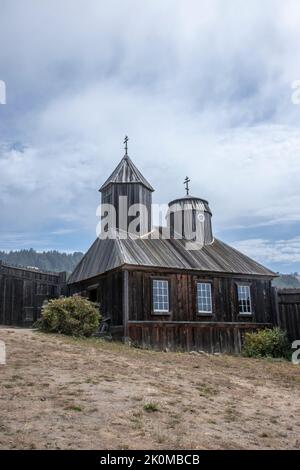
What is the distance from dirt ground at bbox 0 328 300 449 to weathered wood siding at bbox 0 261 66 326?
5.22 metres

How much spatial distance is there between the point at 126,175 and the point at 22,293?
9023mm

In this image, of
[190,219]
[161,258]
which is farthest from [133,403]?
[190,219]

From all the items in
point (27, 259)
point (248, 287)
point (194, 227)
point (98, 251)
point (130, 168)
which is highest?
point (27, 259)

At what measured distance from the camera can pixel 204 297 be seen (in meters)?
21.1

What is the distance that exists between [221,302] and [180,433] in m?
15.2

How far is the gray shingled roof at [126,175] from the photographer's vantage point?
2417 cm

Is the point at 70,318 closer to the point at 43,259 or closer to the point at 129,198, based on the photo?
the point at 129,198

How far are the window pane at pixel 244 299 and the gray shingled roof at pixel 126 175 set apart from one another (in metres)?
7.82

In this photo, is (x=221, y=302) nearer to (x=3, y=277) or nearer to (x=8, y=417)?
(x=3, y=277)

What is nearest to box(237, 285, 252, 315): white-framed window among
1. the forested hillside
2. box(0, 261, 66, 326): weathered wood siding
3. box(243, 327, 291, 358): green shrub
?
box(243, 327, 291, 358): green shrub

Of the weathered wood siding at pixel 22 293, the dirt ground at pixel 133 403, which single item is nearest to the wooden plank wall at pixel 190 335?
the dirt ground at pixel 133 403

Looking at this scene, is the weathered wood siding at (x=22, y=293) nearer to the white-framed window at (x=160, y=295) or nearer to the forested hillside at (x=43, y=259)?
the white-framed window at (x=160, y=295)
